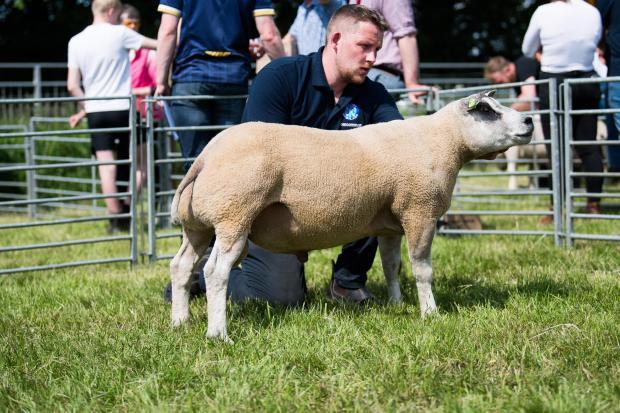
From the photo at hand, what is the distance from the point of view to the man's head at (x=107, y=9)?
8.22m

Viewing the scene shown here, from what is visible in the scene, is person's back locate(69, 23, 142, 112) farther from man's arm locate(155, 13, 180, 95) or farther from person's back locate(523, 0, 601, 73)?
person's back locate(523, 0, 601, 73)

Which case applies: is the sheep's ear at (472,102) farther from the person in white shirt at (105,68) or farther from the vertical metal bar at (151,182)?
the person in white shirt at (105,68)

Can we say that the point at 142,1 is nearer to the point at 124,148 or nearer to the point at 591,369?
the point at 124,148

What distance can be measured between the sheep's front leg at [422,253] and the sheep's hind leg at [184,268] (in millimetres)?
1043

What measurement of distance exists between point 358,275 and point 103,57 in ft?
13.4

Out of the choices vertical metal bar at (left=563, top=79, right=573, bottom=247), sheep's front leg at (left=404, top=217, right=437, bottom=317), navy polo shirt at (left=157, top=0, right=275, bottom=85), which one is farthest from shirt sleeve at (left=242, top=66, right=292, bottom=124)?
vertical metal bar at (left=563, top=79, right=573, bottom=247)

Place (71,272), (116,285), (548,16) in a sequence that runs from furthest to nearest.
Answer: (548,16)
(71,272)
(116,285)

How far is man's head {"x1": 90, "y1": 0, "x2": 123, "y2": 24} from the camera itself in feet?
27.0

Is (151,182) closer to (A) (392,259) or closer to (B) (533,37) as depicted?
(A) (392,259)

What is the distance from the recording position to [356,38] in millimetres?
4797

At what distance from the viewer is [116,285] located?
5930 millimetres

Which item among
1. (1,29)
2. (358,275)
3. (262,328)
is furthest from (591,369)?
(1,29)

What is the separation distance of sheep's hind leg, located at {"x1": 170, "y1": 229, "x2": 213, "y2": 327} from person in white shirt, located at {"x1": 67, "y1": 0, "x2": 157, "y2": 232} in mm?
3856

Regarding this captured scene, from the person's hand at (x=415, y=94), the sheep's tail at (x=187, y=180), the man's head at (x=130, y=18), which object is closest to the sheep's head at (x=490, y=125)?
the sheep's tail at (x=187, y=180)
